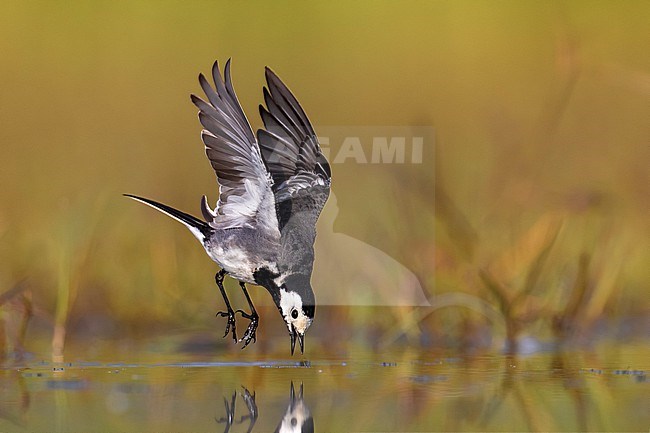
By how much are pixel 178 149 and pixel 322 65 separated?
97 cm

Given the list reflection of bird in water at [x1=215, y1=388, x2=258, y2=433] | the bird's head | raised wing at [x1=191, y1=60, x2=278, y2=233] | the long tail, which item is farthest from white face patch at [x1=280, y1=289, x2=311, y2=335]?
reflection of bird in water at [x1=215, y1=388, x2=258, y2=433]

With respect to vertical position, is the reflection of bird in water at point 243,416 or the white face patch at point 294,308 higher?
the white face patch at point 294,308

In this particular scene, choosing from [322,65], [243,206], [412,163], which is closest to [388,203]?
[412,163]

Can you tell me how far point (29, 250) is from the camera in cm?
543

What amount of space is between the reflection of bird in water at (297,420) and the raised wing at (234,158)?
936mm

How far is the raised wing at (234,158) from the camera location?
4.00m

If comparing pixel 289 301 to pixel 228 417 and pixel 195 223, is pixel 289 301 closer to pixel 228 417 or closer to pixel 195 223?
pixel 195 223

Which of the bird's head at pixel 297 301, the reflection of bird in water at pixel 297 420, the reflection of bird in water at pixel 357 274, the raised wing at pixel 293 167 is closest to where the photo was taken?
the reflection of bird in water at pixel 297 420

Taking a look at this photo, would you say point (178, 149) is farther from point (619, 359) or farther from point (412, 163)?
point (619, 359)

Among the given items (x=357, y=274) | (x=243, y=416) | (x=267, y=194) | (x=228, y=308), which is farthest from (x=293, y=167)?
(x=357, y=274)

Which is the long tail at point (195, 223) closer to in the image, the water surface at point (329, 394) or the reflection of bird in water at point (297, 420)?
the water surface at point (329, 394)

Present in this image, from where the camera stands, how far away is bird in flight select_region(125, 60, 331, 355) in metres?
3.98

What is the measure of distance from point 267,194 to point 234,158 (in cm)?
19

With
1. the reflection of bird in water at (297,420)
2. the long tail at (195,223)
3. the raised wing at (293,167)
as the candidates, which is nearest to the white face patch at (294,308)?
the raised wing at (293,167)
